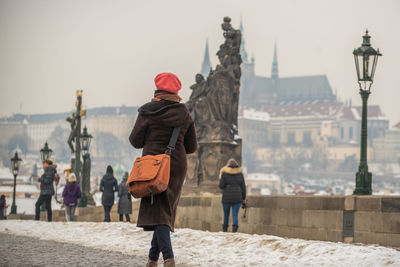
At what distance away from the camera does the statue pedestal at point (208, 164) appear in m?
22.6

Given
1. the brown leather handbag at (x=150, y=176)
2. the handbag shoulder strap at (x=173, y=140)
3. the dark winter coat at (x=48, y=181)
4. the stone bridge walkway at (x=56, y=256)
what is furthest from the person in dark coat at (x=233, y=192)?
the brown leather handbag at (x=150, y=176)

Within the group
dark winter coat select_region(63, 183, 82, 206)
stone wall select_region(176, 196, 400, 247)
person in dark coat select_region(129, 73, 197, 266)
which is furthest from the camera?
dark winter coat select_region(63, 183, 82, 206)

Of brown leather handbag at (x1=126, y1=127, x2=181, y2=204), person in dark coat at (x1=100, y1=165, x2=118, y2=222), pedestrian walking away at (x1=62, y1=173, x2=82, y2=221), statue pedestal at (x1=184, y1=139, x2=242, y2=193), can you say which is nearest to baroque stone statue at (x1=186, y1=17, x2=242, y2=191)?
statue pedestal at (x1=184, y1=139, x2=242, y2=193)

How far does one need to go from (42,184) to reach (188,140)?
8719 millimetres

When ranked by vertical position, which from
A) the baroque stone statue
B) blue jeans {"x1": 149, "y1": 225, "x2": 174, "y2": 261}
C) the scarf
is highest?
the baroque stone statue

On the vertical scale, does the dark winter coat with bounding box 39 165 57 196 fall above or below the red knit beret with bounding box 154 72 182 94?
below

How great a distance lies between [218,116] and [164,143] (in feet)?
54.6

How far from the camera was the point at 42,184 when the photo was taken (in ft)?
49.1

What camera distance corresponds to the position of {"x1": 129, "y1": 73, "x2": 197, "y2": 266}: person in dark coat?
636 cm

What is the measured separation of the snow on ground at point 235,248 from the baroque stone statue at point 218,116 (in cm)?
1049

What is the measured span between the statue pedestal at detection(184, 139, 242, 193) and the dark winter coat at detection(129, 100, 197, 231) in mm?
15929

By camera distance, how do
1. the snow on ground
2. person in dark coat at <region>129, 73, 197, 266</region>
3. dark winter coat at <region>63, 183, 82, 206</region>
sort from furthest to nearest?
dark winter coat at <region>63, 183, 82, 206</region>
the snow on ground
person in dark coat at <region>129, 73, 197, 266</region>

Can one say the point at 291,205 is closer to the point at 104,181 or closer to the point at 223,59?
the point at 104,181

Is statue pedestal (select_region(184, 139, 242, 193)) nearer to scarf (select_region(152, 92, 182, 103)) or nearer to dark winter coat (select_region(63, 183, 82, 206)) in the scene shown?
dark winter coat (select_region(63, 183, 82, 206))
